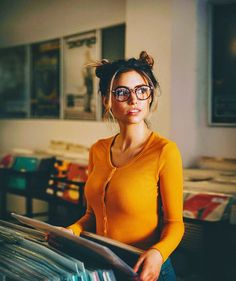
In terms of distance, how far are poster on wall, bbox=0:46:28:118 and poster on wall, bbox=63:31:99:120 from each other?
80cm

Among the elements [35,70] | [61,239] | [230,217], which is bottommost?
[230,217]

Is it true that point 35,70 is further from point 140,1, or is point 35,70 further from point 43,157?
point 140,1

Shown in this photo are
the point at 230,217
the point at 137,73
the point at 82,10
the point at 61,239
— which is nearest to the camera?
the point at 61,239

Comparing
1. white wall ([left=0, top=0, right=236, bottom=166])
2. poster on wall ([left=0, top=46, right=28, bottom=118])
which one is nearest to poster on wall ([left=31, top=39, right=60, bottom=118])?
poster on wall ([left=0, top=46, right=28, bottom=118])

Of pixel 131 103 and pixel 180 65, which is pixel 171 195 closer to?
pixel 131 103

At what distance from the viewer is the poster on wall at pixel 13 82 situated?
546cm

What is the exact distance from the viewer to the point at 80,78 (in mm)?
4688

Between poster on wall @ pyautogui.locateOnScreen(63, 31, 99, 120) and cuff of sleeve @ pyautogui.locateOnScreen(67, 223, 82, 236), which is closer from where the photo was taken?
cuff of sleeve @ pyautogui.locateOnScreen(67, 223, 82, 236)

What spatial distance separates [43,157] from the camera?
14.1ft

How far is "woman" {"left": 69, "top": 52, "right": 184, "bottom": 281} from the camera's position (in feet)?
4.26

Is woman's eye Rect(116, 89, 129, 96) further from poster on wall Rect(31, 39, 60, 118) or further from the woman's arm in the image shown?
poster on wall Rect(31, 39, 60, 118)

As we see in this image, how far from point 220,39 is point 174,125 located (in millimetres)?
743

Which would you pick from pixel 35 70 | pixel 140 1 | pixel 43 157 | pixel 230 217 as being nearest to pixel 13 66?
pixel 35 70

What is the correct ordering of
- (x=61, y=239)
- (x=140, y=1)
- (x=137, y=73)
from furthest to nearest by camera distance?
(x=140, y=1)
(x=137, y=73)
(x=61, y=239)
